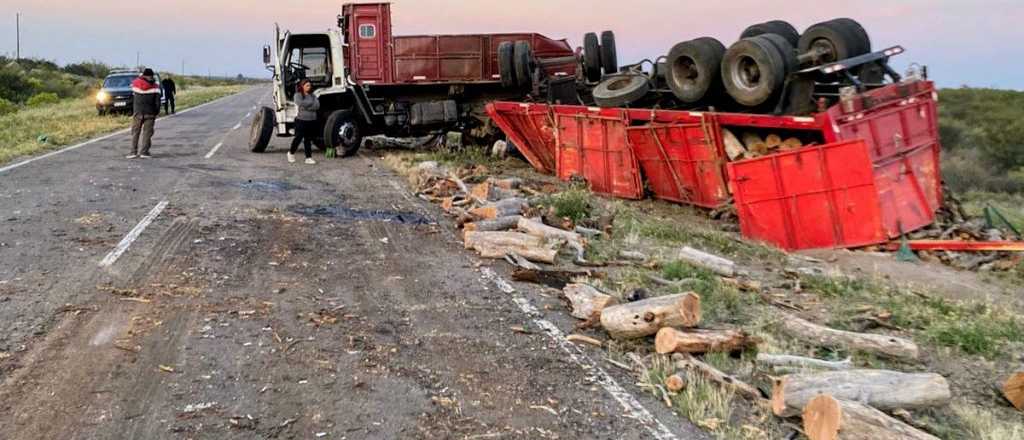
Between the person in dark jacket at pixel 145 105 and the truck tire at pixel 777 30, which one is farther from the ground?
the truck tire at pixel 777 30

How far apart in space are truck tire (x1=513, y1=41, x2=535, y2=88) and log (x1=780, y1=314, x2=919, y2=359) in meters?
10.9

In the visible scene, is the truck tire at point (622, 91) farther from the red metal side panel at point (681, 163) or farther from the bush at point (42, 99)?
the bush at point (42, 99)

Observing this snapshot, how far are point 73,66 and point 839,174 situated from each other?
89.2 metres

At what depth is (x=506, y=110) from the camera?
15.1 metres

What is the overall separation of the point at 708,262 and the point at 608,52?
28.9ft

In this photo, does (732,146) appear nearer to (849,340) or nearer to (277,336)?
(849,340)

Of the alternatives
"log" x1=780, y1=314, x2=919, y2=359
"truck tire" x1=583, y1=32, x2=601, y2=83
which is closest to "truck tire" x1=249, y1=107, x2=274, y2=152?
"truck tire" x1=583, y1=32, x2=601, y2=83

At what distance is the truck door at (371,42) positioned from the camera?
56.0 feet

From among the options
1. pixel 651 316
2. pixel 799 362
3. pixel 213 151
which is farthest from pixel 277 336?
pixel 213 151

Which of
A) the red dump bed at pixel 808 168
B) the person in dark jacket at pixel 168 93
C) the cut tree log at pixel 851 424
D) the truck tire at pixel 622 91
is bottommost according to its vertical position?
the cut tree log at pixel 851 424

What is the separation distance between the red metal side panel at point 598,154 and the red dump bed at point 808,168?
0.03 meters

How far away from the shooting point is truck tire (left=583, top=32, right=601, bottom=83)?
15492mm

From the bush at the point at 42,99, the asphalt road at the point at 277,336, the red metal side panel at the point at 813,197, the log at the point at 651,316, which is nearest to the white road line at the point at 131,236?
the asphalt road at the point at 277,336

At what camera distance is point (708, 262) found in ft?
24.8
